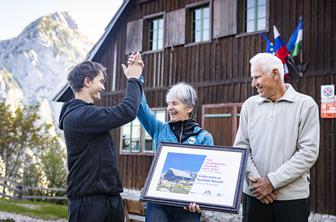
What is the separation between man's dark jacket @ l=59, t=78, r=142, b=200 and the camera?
9.45 feet

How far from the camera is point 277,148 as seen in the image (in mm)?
3066

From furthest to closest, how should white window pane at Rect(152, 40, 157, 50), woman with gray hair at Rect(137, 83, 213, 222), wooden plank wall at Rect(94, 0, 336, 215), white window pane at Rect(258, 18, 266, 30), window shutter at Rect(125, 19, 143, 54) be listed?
window shutter at Rect(125, 19, 143, 54), white window pane at Rect(152, 40, 157, 50), white window pane at Rect(258, 18, 266, 30), wooden plank wall at Rect(94, 0, 336, 215), woman with gray hair at Rect(137, 83, 213, 222)

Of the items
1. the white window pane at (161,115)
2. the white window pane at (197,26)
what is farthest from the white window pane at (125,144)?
the white window pane at (197,26)

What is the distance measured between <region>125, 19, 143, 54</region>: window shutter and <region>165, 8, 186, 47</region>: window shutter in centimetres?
98

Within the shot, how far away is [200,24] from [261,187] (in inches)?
362

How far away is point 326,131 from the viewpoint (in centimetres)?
892

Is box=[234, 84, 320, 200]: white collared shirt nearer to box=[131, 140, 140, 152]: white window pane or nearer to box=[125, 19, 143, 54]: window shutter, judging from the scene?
box=[131, 140, 140, 152]: white window pane

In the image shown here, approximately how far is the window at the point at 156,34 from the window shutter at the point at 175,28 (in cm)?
45

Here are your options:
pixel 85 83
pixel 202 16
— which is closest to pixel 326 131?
pixel 202 16

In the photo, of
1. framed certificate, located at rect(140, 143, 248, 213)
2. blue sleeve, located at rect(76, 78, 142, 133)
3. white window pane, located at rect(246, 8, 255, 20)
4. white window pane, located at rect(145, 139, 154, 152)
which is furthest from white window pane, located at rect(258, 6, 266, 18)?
blue sleeve, located at rect(76, 78, 142, 133)

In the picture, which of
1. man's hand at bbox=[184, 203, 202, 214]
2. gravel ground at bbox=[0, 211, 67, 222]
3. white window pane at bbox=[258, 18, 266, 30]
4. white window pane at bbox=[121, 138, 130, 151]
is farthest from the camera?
white window pane at bbox=[121, 138, 130, 151]

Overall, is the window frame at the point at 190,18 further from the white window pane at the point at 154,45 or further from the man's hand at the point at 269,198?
the man's hand at the point at 269,198

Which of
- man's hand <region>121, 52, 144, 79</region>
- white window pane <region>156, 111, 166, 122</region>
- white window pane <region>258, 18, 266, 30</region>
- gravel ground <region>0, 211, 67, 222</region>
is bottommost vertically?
gravel ground <region>0, 211, 67, 222</region>

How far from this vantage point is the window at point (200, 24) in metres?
11.6
